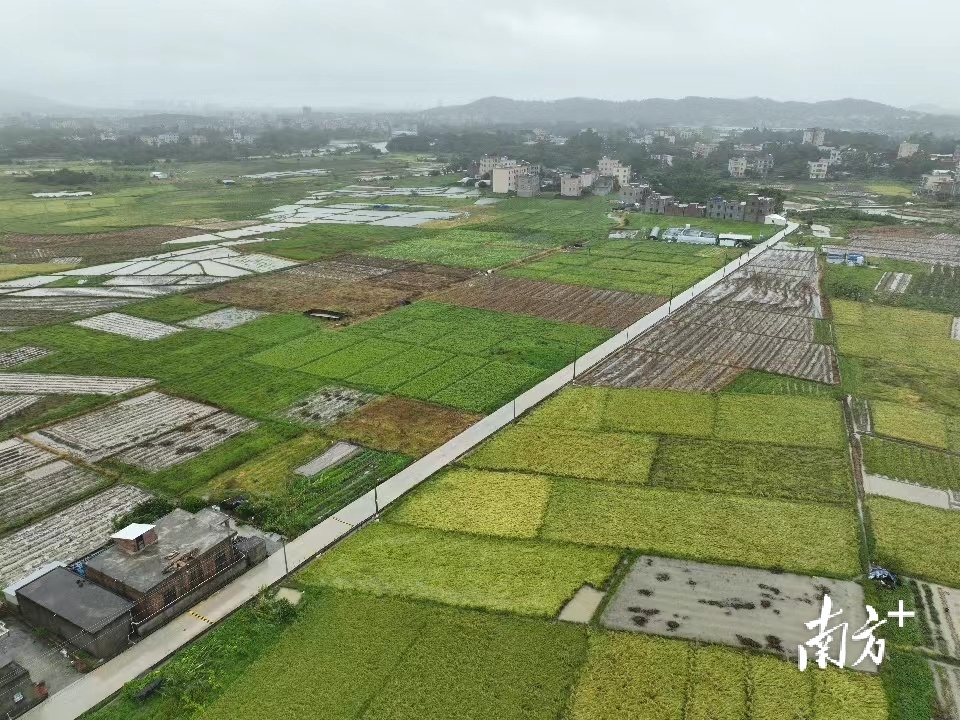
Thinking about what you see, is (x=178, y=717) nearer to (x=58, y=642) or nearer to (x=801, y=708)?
(x=58, y=642)

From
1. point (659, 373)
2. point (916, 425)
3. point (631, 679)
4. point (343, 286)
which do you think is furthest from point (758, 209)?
point (631, 679)

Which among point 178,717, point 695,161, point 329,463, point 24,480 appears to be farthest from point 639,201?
point 178,717

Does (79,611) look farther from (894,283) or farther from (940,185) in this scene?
(940,185)

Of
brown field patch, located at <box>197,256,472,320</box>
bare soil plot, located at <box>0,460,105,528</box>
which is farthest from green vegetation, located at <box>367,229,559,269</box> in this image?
bare soil plot, located at <box>0,460,105,528</box>

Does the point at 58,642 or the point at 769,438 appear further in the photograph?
the point at 769,438

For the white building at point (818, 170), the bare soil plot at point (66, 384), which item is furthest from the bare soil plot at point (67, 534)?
the white building at point (818, 170)

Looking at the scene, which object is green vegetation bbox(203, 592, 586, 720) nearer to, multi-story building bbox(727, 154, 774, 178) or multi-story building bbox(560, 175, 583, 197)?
multi-story building bbox(560, 175, 583, 197)
